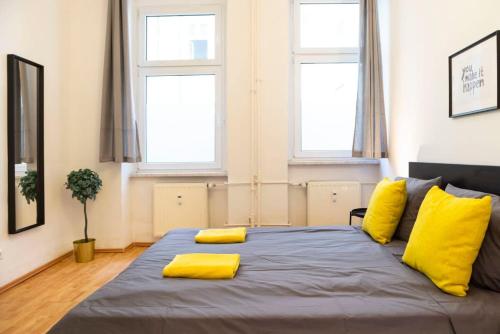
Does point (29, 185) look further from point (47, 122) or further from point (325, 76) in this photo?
point (325, 76)

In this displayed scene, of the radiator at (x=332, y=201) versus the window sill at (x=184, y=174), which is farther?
the window sill at (x=184, y=174)

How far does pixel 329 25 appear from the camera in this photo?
150 inches

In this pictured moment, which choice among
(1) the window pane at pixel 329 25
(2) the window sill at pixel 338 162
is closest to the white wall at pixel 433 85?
(2) the window sill at pixel 338 162

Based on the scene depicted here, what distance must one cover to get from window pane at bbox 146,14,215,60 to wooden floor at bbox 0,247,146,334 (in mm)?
2218

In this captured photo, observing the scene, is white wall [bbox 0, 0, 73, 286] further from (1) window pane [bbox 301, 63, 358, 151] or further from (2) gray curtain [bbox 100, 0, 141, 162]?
(1) window pane [bbox 301, 63, 358, 151]

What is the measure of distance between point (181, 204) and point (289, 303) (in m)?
2.52

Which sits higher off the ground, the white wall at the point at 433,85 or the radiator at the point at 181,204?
the white wall at the point at 433,85

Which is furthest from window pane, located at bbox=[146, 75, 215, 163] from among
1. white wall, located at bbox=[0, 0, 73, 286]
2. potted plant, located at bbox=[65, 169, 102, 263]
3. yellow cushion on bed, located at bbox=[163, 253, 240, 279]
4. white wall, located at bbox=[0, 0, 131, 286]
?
yellow cushion on bed, located at bbox=[163, 253, 240, 279]

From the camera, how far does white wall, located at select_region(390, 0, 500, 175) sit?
1.98 meters

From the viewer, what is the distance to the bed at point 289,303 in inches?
47.7

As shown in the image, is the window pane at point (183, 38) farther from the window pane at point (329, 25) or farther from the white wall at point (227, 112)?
the window pane at point (329, 25)

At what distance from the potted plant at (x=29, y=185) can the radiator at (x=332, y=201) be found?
8.40 ft

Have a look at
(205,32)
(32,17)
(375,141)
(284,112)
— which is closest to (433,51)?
(375,141)

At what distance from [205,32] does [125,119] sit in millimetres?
1330
